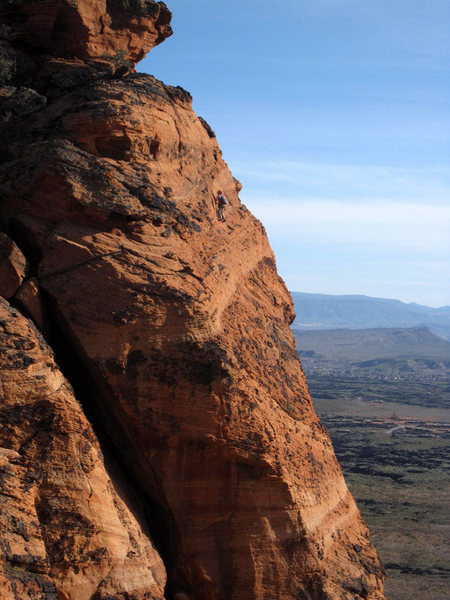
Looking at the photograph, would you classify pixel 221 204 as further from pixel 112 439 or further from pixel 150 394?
pixel 112 439

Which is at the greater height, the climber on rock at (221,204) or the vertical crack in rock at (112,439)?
the climber on rock at (221,204)

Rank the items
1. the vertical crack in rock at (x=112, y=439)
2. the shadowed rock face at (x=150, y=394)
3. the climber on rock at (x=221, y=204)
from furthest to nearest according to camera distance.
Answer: the climber on rock at (x=221, y=204) → the vertical crack in rock at (x=112, y=439) → the shadowed rock face at (x=150, y=394)

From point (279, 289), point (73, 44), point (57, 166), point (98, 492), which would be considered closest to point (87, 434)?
point (98, 492)

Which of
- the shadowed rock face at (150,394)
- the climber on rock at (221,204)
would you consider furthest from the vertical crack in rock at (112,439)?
the climber on rock at (221,204)

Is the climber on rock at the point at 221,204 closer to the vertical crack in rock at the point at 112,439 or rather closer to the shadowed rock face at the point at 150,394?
the shadowed rock face at the point at 150,394

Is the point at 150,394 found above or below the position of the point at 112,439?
above

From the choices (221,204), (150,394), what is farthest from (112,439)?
(221,204)

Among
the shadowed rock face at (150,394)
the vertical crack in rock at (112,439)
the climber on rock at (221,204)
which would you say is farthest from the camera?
the climber on rock at (221,204)

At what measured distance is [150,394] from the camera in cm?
1029

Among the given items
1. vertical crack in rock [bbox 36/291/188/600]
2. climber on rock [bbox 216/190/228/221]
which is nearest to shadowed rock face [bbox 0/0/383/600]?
vertical crack in rock [bbox 36/291/188/600]

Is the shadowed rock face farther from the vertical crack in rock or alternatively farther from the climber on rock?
Result: the climber on rock

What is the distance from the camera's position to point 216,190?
47.0 feet

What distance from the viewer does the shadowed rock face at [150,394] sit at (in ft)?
30.5

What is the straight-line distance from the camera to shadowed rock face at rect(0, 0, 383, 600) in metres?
9.29
